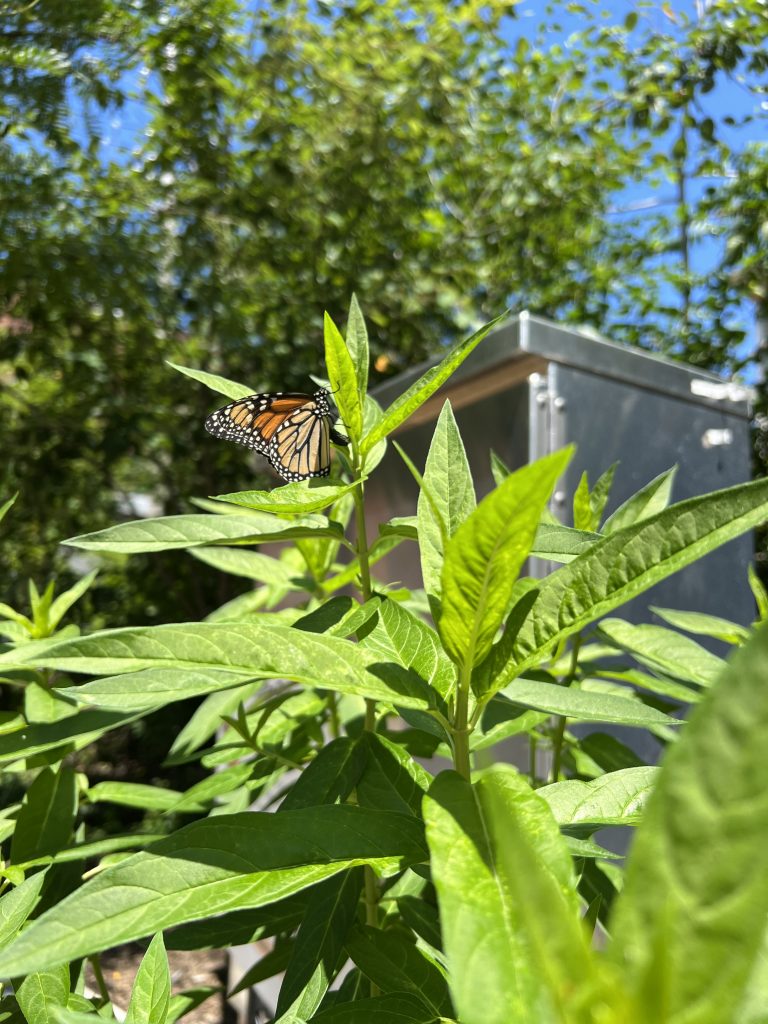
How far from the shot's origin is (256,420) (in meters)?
1.56

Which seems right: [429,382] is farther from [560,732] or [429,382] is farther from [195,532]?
[560,732]

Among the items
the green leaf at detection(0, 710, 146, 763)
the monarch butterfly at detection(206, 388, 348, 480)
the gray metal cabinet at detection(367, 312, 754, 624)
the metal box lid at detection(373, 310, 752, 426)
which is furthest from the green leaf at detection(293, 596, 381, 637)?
the metal box lid at detection(373, 310, 752, 426)

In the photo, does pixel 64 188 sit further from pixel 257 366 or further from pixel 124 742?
pixel 124 742

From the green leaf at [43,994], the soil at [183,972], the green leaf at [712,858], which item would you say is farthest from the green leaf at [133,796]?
the soil at [183,972]

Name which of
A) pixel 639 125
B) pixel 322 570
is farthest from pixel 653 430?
pixel 639 125

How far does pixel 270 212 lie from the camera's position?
507 centimetres

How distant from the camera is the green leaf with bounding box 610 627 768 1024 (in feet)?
0.81

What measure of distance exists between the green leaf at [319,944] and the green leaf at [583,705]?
0.92 feet

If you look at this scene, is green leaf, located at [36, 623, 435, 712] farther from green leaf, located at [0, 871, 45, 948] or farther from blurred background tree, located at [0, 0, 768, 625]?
blurred background tree, located at [0, 0, 768, 625]

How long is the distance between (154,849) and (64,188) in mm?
4176

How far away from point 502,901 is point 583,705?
0.82ft

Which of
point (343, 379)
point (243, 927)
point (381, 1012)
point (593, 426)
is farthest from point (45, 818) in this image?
point (593, 426)

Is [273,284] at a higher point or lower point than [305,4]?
lower

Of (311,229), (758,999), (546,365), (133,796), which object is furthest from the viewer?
(311,229)
